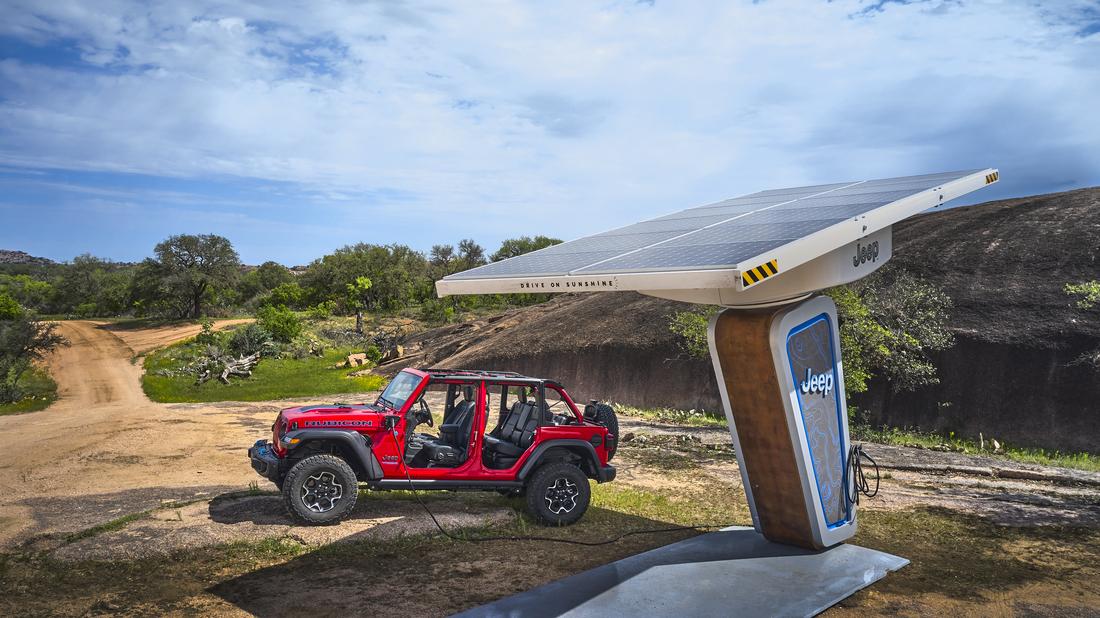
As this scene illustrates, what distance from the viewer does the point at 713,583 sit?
8.90 meters

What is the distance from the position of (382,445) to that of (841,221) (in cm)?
673

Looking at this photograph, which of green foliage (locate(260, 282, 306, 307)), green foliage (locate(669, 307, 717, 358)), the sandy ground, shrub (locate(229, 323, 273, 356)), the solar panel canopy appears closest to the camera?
the solar panel canopy

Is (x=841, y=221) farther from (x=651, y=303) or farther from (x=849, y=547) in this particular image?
(x=651, y=303)

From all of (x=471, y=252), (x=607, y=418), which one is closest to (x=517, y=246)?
(x=471, y=252)

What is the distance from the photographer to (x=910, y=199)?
372 inches

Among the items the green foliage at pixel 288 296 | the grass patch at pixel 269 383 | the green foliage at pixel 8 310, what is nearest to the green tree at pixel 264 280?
the green foliage at pixel 288 296

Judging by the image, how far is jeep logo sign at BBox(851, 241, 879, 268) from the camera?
384 inches

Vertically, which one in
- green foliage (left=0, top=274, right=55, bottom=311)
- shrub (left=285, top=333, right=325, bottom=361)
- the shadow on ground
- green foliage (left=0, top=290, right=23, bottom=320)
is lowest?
the shadow on ground

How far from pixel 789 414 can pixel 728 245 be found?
2.42 m

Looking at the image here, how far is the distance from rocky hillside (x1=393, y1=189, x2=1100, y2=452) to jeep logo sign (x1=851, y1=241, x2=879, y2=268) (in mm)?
15745

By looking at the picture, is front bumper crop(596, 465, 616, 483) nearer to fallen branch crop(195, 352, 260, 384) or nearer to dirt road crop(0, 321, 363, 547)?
dirt road crop(0, 321, 363, 547)

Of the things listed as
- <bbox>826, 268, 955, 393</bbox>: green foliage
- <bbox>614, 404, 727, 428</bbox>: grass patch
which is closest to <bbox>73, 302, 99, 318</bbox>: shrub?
<bbox>614, 404, 727, 428</bbox>: grass patch

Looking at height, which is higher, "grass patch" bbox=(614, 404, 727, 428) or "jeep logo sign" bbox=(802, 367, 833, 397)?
"jeep logo sign" bbox=(802, 367, 833, 397)

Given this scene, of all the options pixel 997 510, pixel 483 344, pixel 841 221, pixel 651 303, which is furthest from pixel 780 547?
pixel 483 344
